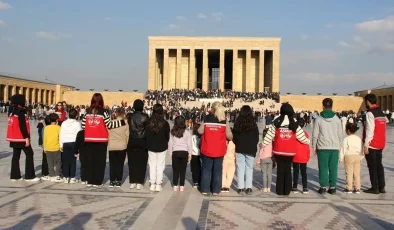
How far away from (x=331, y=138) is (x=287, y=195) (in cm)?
133

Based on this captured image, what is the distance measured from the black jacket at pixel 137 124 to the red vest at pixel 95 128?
53 centimetres

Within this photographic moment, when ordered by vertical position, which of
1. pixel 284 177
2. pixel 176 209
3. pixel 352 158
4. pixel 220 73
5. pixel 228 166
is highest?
pixel 220 73

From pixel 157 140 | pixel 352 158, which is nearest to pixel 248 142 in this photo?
pixel 157 140

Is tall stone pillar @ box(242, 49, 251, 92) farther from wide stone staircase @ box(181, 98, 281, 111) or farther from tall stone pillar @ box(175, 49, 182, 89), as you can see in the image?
wide stone staircase @ box(181, 98, 281, 111)

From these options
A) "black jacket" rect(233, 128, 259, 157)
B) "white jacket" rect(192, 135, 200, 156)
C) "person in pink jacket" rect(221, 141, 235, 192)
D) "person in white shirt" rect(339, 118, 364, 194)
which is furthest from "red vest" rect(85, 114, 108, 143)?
"person in white shirt" rect(339, 118, 364, 194)

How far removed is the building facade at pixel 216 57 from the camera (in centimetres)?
5475

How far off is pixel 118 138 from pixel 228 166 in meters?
2.18

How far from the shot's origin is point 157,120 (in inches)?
297

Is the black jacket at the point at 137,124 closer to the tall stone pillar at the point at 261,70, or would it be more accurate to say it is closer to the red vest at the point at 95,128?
the red vest at the point at 95,128

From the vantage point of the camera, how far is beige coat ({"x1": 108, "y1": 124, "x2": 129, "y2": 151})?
772cm

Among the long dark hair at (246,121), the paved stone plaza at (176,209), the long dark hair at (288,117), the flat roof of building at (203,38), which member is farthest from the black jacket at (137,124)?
the flat roof of building at (203,38)

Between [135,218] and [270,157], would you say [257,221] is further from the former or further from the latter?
[270,157]

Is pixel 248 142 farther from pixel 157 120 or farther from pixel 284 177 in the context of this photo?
pixel 157 120

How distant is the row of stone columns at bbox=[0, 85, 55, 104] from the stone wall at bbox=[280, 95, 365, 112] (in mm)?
35955
